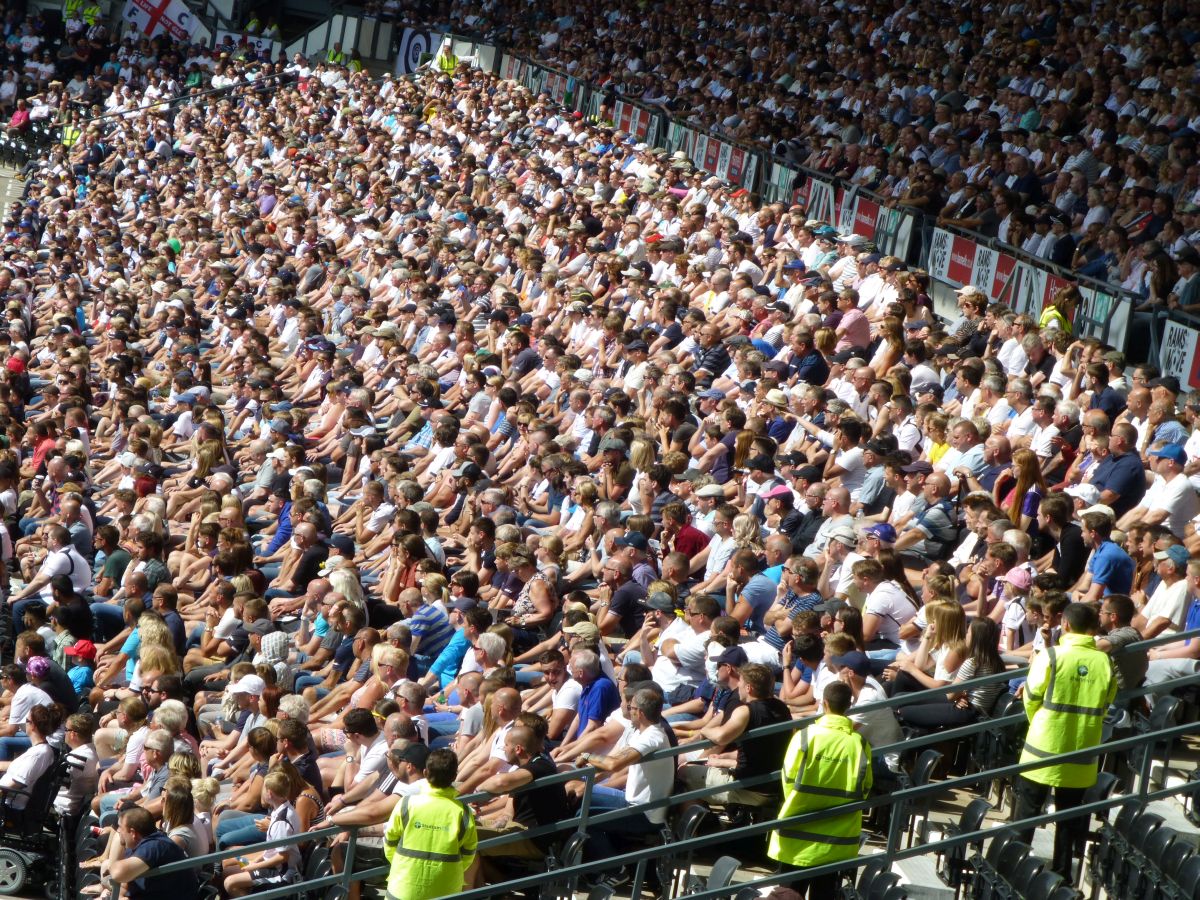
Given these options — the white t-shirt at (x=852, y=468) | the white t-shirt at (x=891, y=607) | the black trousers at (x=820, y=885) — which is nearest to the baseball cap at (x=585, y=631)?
the white t-shirt at (x=891, y=607)

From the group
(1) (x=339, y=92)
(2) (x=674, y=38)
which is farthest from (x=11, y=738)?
(1) (x=339, y=92)

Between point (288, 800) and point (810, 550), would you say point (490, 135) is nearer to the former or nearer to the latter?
point (810, 550)

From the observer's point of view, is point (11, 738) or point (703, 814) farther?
point (11, 738)

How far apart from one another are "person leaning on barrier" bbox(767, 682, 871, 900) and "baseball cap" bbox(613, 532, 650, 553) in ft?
11.6

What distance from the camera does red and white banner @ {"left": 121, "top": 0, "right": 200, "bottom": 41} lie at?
153 feet

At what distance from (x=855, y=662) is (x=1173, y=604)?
185 centimetres

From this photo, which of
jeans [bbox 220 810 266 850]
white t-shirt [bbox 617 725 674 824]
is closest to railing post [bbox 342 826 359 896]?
jeans [bbox 220 810 266 850]

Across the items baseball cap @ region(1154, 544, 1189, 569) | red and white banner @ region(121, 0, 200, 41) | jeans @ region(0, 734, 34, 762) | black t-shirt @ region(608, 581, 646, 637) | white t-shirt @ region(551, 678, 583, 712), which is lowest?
jeans @ region(0, 734, 34, 762)

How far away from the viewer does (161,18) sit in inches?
1854

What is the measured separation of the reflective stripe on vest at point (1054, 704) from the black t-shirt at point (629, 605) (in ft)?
11.9

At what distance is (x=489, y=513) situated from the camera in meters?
13.6

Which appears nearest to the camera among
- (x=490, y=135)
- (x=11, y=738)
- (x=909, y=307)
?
(x=11, y=738)

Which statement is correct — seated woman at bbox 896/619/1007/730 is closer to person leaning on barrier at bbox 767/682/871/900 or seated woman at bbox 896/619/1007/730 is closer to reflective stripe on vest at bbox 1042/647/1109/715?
reflective stripe on vest at bbox 1042/647/1109/715

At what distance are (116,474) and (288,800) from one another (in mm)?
9188
